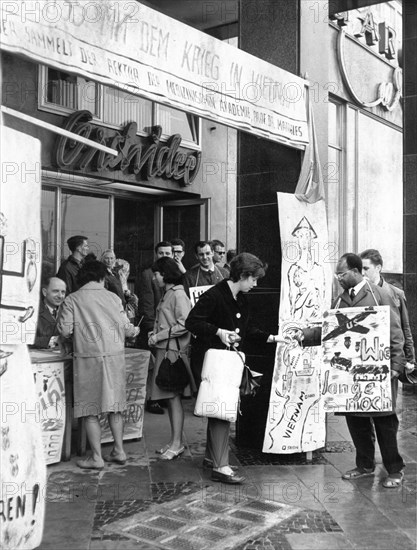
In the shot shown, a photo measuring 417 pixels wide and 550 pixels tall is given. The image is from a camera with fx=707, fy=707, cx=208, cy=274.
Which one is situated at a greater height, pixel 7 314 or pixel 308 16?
pixel 308 16

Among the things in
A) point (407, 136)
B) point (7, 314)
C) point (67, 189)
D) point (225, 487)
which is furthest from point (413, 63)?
point (7, 314)

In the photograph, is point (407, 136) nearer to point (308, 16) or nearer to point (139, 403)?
point (308, 16)

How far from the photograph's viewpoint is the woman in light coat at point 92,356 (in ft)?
19.5

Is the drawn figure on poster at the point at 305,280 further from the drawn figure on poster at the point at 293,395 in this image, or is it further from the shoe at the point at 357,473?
the shoe at the point at 357,473

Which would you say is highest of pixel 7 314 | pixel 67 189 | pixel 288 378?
pixel 67 189

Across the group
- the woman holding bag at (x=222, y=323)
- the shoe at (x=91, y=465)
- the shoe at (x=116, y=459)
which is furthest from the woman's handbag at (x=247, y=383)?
the shoe at (x=91, y=465)

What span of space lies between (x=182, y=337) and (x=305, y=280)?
1.22 metres

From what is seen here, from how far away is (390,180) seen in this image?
615 inches

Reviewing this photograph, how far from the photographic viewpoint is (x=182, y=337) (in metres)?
6.35

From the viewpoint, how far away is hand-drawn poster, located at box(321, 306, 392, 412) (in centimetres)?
560

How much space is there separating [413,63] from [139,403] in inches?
277

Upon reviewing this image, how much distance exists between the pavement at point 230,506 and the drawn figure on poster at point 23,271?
147cm

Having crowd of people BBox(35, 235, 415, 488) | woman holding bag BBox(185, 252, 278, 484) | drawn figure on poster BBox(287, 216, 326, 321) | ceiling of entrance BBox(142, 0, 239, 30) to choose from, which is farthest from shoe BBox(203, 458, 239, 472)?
ceiling of entrance BBox(142, 0, 239, 30)

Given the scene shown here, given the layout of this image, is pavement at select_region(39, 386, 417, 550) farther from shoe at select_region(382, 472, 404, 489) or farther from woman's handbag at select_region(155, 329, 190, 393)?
woman's handbag at select_region(155, 329, 190, 393)
